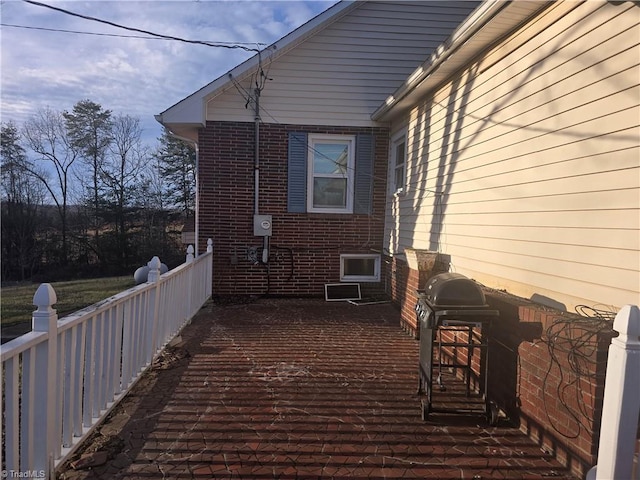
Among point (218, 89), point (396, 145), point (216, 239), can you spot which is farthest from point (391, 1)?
point (216, 239)

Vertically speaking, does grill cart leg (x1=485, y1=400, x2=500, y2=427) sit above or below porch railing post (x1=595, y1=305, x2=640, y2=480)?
below

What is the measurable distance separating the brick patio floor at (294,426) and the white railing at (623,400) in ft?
2.35

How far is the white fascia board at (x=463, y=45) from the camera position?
3.36 meters

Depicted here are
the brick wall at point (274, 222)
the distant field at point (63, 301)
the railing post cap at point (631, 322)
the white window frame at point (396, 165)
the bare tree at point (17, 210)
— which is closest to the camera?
the railing post cap at point (631, 322)

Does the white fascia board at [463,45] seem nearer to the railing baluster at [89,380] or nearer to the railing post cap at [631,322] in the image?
the railing post cap at [631,322]

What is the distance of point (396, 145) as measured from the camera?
7543 mm

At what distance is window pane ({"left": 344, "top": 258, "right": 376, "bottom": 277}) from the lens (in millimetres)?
8195

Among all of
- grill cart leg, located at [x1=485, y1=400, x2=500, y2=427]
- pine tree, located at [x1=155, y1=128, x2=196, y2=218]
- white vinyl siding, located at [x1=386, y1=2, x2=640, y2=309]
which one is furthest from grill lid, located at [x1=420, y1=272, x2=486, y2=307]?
pine tree, located at [x1=155, y1=128, x2=196, y2=218]

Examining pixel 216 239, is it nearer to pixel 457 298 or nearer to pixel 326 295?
pixel 326 295

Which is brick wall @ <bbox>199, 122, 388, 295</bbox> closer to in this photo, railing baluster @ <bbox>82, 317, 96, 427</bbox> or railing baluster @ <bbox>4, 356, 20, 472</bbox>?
railing baluster @ <bbox>82, 317, 96, 427</bbox>

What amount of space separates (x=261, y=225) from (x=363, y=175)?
82.7 inches

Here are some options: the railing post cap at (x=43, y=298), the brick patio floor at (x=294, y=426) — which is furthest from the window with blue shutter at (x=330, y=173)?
the railing post cap at (x=43, y=298)

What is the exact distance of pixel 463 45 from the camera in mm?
4109
